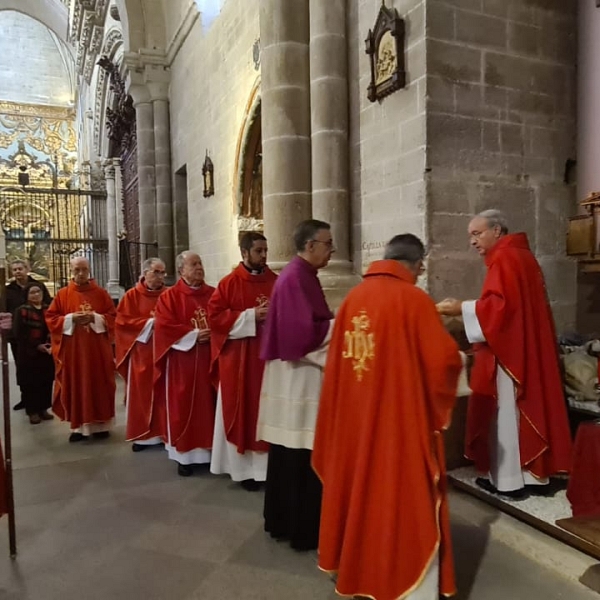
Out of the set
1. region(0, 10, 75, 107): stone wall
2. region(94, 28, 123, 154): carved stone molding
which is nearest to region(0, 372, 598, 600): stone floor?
region(94, 28, 123, 154): carved stone molding

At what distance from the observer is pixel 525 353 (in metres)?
3.38

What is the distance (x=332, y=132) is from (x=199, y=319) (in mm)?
1858

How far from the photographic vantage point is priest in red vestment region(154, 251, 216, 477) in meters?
4.67

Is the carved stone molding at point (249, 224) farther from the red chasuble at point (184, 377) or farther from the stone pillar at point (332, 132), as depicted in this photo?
the red chasuble at point (184, 377)

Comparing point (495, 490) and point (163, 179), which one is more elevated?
point (163, 179)

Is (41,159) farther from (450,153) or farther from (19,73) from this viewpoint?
(450,153)

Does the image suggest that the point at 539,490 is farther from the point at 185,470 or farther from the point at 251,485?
the point at 185,470

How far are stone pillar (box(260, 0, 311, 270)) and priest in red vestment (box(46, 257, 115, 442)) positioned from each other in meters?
1.89

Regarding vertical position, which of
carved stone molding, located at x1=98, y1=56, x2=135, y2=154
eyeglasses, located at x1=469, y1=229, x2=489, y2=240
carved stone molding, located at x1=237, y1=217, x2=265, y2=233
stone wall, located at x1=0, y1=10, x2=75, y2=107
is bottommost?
eyeglasses, located at x1=469, y1=229, x2=489, y2=240

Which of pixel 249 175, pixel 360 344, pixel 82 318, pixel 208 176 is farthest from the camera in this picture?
pixel 208 176

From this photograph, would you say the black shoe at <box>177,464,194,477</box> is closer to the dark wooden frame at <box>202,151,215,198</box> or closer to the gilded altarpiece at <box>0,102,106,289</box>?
the dark wooden frame at <box>202,151,215,198</box>

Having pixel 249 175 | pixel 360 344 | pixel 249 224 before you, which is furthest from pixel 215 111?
pixel 360 344

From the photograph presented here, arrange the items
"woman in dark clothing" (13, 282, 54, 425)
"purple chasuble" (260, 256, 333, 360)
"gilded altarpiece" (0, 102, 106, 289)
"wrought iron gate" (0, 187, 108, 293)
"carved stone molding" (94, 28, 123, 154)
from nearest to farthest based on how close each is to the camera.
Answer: "purple chasuble" (260, 256, 333, 360) < "woman in dark clothing" (13, 282, 54, 425) < "carved stone molding" (94, 28, 123, 154) < "gilded altarpiece" (0, 102, 106, 289) < "wrought iron gate" (0, 187, 108, 293)

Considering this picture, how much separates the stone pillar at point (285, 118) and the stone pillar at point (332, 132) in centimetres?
36
